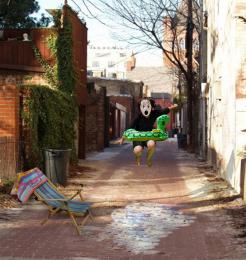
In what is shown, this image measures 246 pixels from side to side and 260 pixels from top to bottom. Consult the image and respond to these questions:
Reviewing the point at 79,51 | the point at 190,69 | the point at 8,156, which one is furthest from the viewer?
the point at 190,69

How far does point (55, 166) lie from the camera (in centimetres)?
1344

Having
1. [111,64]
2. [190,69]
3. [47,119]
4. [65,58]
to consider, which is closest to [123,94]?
[190,69]

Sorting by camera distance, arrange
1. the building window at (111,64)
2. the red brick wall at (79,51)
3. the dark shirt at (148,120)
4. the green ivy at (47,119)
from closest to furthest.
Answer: the green ivy at (47,119), the dark shirt at (148,120), the red brick wall at (79,51), the building window at (111,64)

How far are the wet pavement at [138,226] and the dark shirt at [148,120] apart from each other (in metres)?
1.46

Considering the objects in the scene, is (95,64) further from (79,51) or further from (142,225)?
(142,225)

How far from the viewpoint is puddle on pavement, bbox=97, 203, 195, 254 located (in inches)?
312

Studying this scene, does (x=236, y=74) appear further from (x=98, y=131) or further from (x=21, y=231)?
(x=98, y=131)

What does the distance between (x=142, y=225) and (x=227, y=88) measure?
674 centimetres

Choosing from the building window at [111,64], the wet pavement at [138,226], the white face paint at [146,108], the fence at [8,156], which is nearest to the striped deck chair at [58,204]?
the wet pavement at [138,226]

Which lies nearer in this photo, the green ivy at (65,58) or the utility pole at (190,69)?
the green ivy at (65,58)

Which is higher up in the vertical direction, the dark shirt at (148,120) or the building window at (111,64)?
the building window at (111,64)

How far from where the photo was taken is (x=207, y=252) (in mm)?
7395

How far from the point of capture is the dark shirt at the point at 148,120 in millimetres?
13978

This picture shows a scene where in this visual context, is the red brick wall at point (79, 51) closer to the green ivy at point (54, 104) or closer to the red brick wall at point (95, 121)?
the green ivy at point (54, 104)
